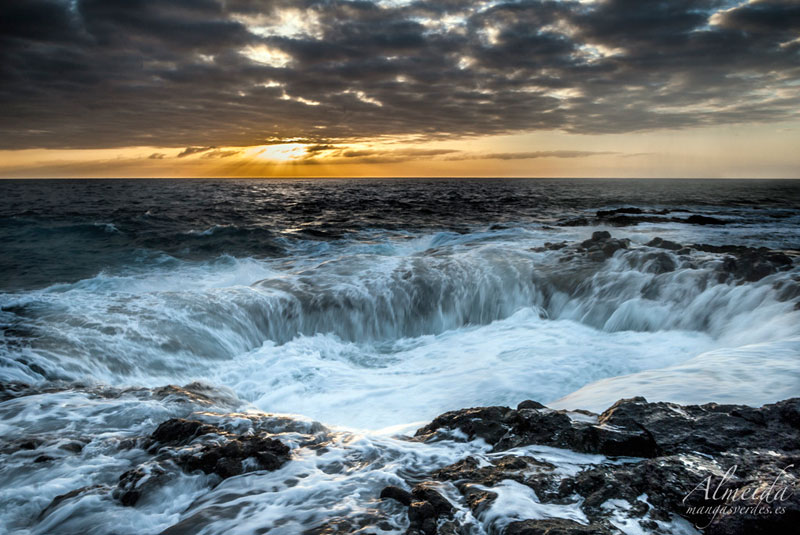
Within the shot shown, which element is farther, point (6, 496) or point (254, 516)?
point (6, 496)

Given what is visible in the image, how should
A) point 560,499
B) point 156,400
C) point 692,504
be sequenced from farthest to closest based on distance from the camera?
point 156,400
point 560,499
point 692,504

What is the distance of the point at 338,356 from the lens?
8.53 metres

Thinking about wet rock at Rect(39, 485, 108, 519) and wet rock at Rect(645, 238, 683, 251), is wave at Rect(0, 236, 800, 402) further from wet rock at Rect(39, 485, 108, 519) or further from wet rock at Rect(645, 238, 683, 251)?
wet rock at Rect(39, 485, 108, 519)

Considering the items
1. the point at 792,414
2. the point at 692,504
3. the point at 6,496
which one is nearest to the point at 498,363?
the point at 792,414

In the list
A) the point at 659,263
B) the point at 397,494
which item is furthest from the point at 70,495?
the point at 659,263

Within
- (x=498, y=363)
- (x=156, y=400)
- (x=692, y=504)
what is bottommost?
(x=498, y=363)

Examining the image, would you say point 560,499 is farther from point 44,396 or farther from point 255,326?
point 255,326

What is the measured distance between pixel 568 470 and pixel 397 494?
1292 millimetres

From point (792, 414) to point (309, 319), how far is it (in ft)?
27.1

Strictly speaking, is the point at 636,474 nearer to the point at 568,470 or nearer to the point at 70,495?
the point at 568,470

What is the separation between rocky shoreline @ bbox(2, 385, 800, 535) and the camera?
2.58m

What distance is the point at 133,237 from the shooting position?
21422mm

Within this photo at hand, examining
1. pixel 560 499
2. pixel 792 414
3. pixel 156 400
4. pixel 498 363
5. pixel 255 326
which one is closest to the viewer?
pixel 560 499

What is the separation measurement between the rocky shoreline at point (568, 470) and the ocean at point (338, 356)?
0.26ft
